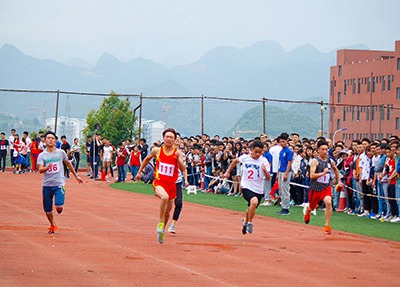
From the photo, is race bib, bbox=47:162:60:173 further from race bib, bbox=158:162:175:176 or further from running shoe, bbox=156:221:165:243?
running shoe, bbox=156:221:165:243

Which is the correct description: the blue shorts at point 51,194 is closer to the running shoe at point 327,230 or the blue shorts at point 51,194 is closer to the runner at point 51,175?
the runner at point 51,175

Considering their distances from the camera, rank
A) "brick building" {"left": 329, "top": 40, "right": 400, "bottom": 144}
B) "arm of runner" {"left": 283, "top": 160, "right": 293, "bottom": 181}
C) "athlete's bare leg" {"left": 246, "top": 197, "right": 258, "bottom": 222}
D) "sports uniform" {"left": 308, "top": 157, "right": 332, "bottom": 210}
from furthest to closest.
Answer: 1. "brick building" {"left": 329, "top": 40, "right": 400, "bottom": 144}
2. "arm of runner" {"left": 283, "top": 160, "right": 293, "bottom": 181}
3. "sports uniform" {"left": 308, "top": 157, "right": 332, "bottom": 210}
4. "athlete's bare leg" {"left": 246, "top": 197, "right": 258, "bottom": 222}

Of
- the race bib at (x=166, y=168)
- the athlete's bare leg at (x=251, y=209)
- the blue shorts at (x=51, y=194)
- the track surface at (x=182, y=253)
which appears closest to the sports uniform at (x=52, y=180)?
the blue shorts at (x=51, y=194)

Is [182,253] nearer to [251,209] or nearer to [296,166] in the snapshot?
[251,209]

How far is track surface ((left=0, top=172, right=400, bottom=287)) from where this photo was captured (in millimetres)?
11898

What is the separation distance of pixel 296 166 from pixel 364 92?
63884 millimetres

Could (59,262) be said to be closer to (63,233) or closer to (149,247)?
(149,247)

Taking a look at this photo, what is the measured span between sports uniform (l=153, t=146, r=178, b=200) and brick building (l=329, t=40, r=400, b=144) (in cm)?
5934

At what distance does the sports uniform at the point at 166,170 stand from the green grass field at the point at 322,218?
16.7 ft

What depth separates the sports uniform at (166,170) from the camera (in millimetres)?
16625

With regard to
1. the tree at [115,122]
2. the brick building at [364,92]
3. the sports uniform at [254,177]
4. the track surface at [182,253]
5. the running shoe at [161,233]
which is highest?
the brick building at [364,92]

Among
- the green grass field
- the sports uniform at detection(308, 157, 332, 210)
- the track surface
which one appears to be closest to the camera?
the track surface

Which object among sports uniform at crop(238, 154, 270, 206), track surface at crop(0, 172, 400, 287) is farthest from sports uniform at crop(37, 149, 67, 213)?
sports uniform at crop(238, 154, 270, 206)

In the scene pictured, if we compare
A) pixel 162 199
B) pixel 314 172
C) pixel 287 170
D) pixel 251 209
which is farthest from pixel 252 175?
pixel 287 170
